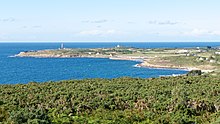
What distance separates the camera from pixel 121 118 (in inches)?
1567

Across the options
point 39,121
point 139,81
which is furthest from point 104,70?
point 39,121

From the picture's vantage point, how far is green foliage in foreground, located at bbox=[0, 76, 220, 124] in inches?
1535

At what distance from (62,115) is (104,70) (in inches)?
5322

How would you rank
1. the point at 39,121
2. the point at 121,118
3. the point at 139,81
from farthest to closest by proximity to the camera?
1. the point at 139,81
2. the point at 121,118
3. the point at 39,121

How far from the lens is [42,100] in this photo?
152 ft

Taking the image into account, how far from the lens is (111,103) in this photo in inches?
1828

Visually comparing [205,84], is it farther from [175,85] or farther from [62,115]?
[62,115]

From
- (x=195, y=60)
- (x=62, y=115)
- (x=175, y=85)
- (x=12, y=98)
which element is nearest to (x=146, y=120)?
(x=62, y=115)

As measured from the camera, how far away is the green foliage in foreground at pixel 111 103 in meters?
39.0

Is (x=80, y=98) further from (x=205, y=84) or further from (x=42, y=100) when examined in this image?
(x=205, y=84)

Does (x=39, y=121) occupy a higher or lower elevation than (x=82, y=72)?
higher

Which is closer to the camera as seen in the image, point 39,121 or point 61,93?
point 39,121

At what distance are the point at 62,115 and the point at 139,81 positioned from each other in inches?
959

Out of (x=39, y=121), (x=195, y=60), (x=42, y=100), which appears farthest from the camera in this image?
(x=195, y=60)
